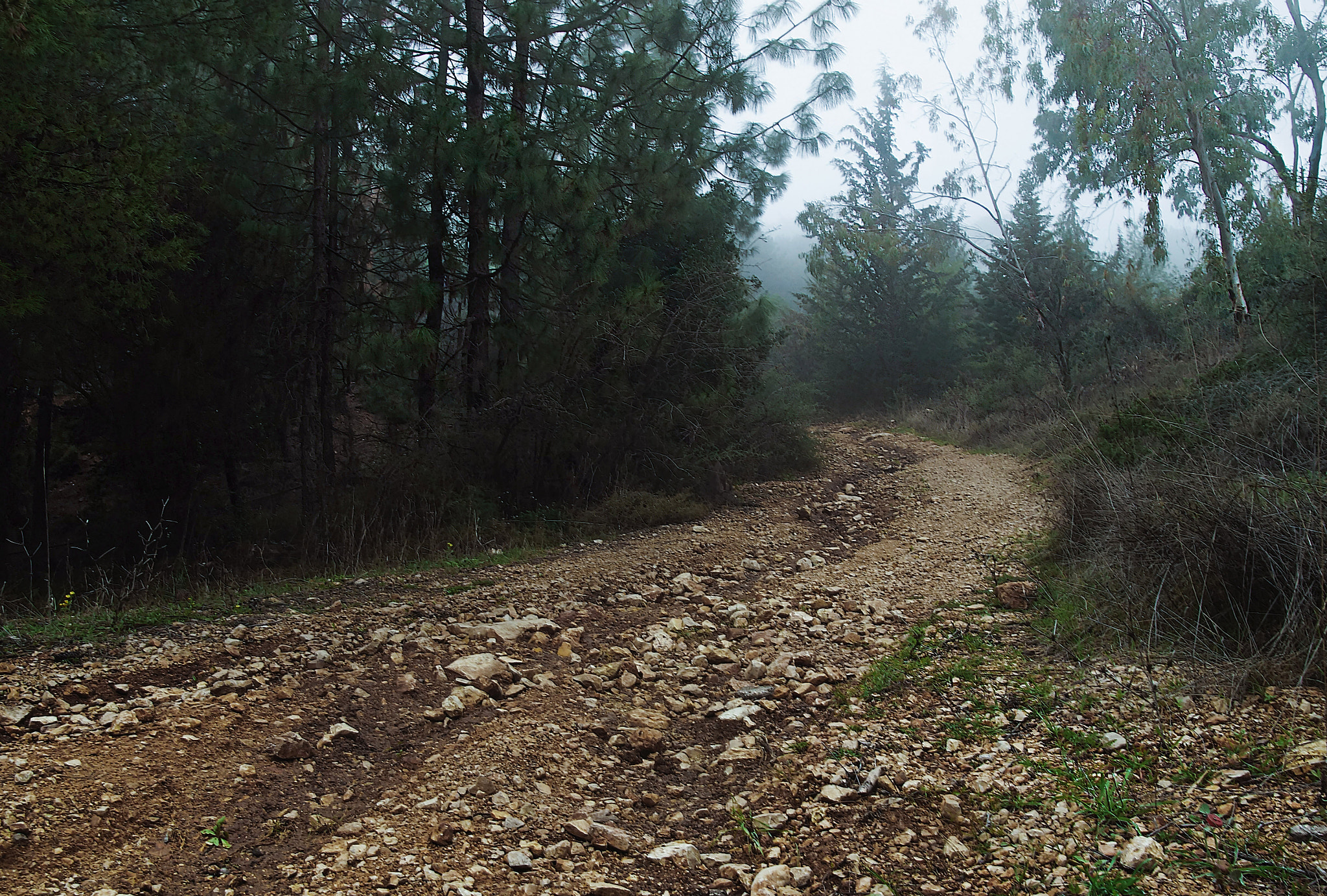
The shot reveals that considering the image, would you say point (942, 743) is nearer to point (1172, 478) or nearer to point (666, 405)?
point (1172, 478)

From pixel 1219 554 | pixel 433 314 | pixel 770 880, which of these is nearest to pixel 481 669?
pixel 770 880

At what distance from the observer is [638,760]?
3.14m

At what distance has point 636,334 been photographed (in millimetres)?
8578

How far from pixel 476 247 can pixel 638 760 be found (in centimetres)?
628

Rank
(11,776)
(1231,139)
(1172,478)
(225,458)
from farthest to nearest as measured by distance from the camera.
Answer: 1. (1231,139)
2. (225,458)
3. (1172,478)
4. (11,776)

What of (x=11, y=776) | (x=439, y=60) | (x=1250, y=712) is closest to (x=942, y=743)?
(x=1250, y=712)

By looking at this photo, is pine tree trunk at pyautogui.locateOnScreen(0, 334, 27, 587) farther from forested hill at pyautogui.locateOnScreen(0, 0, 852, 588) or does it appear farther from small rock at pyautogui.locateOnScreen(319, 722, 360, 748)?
small rock at pyautogui.locateOnScreen(319, 722, 360, 748)

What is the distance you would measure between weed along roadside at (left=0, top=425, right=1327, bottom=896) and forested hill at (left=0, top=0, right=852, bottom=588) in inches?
131

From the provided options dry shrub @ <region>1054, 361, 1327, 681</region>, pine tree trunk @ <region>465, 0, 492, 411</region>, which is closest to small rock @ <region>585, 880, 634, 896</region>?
dry shrub @ <region>1054, 361, 1327, 681</region>

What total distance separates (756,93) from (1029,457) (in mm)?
6337

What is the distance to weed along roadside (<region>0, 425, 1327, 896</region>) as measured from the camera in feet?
7.30

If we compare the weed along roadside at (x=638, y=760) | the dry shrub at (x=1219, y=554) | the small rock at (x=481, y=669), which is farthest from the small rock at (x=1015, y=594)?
the small rock at (x=481, y=669)

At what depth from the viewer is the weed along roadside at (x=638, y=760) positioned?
2227 millimetres

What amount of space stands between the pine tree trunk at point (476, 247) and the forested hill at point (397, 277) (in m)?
0.03
